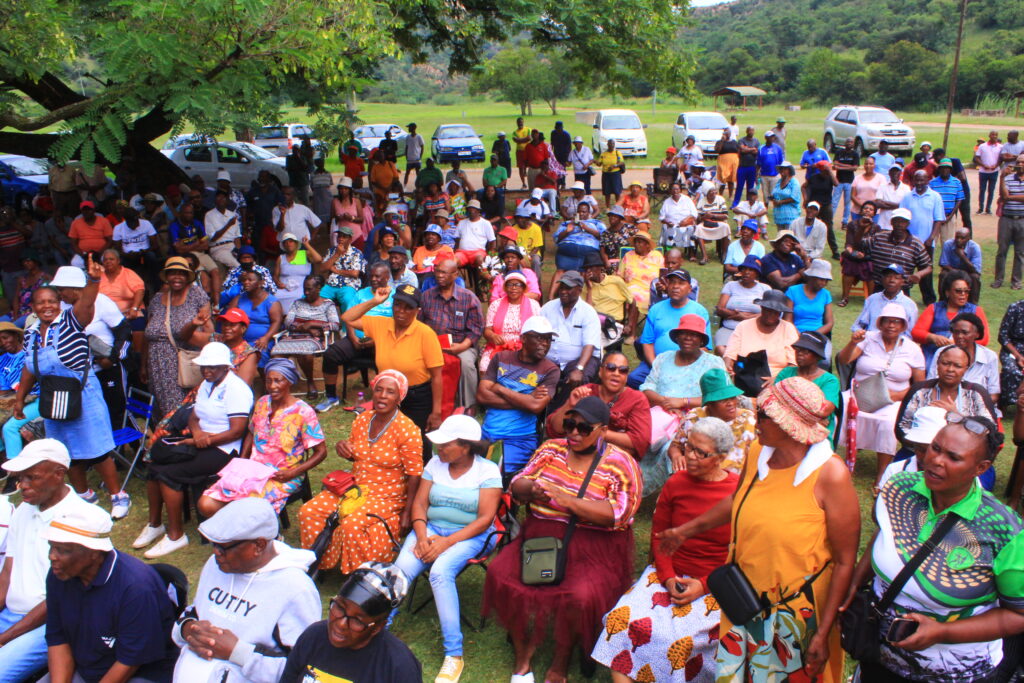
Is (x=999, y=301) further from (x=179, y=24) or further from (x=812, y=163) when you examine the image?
(x=179, y=24)

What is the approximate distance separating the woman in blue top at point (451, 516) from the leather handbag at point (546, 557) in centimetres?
47

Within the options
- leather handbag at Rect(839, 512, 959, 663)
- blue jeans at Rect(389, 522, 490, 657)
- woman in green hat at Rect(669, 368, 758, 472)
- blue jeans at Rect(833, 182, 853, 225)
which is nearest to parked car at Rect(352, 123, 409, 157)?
blue jeans at Rect(833, 182, 853, 225)

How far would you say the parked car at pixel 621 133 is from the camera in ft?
83.0

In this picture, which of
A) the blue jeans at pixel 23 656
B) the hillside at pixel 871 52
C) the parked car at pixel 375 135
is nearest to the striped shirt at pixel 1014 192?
the blue jeans at pixel 23 656

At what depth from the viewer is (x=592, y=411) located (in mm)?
4309

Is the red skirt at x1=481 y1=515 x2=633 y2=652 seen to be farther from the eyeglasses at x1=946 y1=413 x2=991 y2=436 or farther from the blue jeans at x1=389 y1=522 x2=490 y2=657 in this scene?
the eyeglasses at x1=946 y1=413 x2=991 y2=436

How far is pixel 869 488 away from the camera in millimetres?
6156

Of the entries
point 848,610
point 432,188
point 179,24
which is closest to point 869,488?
point 848,610

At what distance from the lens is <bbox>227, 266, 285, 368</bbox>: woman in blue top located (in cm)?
797

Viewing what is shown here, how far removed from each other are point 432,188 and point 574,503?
30.8 ft

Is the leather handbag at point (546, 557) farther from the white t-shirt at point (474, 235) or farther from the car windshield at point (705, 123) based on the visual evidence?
the car windshield at point (705, 123)

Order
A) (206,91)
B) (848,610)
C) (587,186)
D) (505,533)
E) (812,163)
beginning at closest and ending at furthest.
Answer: (848,610) < (505,533) < (206,91) < (812,163) < (587,186)

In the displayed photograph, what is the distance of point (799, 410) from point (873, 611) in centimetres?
78

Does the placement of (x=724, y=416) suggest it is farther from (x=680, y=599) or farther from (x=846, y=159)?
(x=846, y=159)
